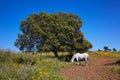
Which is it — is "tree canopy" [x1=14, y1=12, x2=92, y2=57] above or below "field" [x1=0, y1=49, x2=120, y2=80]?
above

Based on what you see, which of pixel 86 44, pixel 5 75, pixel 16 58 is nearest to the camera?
pixel 5 75

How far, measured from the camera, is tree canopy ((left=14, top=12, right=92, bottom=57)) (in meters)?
31.8

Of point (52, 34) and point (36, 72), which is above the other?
point (52, 34)

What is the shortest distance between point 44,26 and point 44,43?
248cm

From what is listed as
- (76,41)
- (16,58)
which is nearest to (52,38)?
(76,41)

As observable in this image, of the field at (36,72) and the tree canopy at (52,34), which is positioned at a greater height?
the tree canopy at (52,34)

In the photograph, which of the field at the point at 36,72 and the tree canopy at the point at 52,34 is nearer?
the field at the point at 36,72

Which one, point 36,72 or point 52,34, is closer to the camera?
point 36,72

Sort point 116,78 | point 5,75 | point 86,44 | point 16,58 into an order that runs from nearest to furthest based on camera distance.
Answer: point 5,75 < point 116,78 < point 16,58 < point 86,44

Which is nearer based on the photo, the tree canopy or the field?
the field

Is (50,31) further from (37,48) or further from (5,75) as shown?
(5,75)

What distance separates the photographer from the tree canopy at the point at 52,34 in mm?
31797

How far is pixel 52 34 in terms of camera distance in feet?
105

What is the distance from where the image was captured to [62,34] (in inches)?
1249
